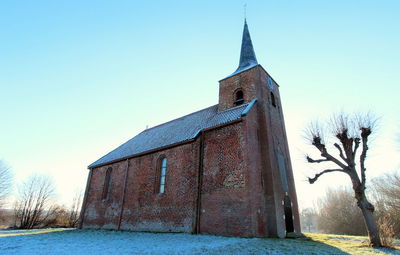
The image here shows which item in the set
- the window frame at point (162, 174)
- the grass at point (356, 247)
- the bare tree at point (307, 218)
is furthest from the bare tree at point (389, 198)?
the bare tree at point (307, 218)

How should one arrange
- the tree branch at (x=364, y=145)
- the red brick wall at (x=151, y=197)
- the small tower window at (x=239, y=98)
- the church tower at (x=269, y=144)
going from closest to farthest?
1. the tree branch at (x=364, y=145)
2. the church tower at (x=269, y=144)
3. the red brick wall at (x=151, y=197)
4. the small tower window at (x=239, y=98)

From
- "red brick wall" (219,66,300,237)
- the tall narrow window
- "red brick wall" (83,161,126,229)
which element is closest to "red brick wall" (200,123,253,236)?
"red brick wall" (219,66,300,237)

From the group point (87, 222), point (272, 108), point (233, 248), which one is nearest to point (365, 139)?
point (272, 108)

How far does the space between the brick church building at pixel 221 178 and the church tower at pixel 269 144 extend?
5cm

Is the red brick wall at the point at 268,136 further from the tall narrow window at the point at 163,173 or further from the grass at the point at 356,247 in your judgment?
the tall narrow window at the point at 163,173

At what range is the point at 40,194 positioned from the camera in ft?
138

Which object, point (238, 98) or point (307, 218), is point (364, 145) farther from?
point (307, 218)

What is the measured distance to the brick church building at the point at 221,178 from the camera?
1147cm

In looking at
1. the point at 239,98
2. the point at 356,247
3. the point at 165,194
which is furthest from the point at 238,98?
the point at 356,247

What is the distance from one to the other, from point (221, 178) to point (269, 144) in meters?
3.81

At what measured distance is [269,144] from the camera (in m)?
13.7

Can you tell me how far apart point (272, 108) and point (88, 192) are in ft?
60.2

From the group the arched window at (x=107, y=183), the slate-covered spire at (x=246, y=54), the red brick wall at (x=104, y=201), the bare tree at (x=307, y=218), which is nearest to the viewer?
the red brick wall at (x=104, y=201)

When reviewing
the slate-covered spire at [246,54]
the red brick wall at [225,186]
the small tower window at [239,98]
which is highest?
the slate-covered spire at [246,54]
